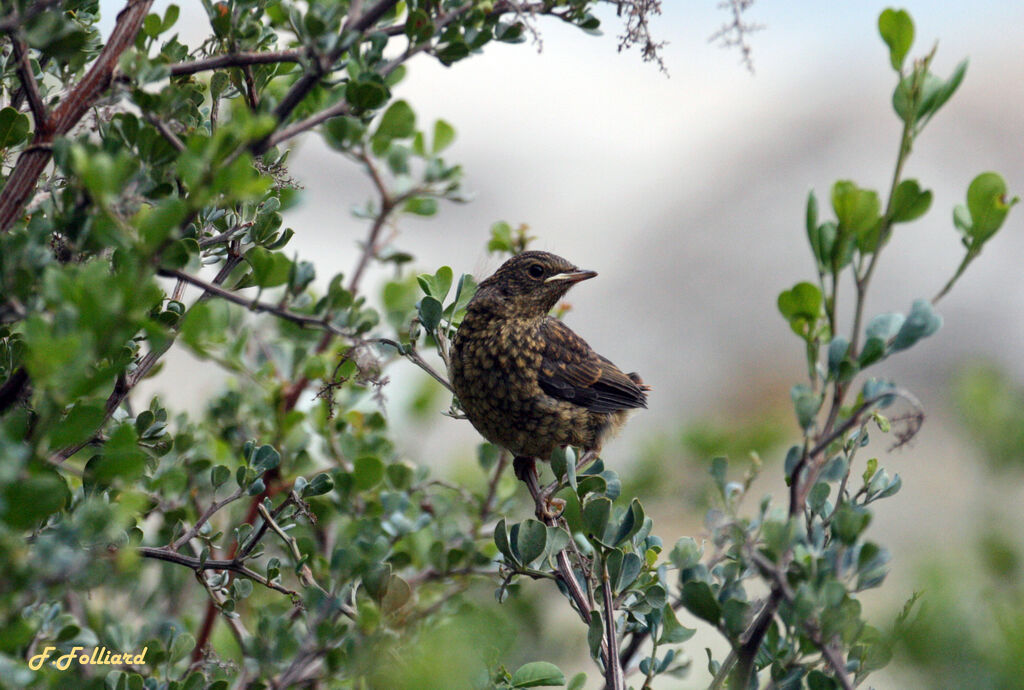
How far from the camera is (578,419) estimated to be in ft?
11.2

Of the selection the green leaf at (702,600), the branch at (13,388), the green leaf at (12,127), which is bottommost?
the green leaf at (702,600)

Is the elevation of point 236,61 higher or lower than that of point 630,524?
higher

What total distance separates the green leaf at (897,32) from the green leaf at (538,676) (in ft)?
4.17

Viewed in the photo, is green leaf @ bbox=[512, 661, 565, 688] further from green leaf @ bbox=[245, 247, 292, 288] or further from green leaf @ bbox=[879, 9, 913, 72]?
green leaf @ bbox=[879, 9, 913, 72]

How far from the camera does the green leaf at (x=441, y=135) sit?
2.02m

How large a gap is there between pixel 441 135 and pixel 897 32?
0.93 m

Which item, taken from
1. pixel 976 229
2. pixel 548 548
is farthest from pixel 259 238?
pixel 976 229

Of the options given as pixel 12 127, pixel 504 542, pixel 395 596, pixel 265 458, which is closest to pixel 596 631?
pixel 504 542

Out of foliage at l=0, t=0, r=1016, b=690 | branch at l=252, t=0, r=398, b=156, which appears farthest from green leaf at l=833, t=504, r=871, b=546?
branch at l=252, t=0, r=398, b=156

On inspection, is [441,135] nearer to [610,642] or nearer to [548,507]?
[610,642]

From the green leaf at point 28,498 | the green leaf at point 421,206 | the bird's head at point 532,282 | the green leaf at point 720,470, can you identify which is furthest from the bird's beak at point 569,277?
the green leaf at point 28,498

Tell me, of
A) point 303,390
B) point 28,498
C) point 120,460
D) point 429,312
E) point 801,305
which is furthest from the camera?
point 303,390

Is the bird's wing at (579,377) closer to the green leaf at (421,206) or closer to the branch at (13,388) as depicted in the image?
the green leaf at (421,206)

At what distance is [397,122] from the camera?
1816mm
